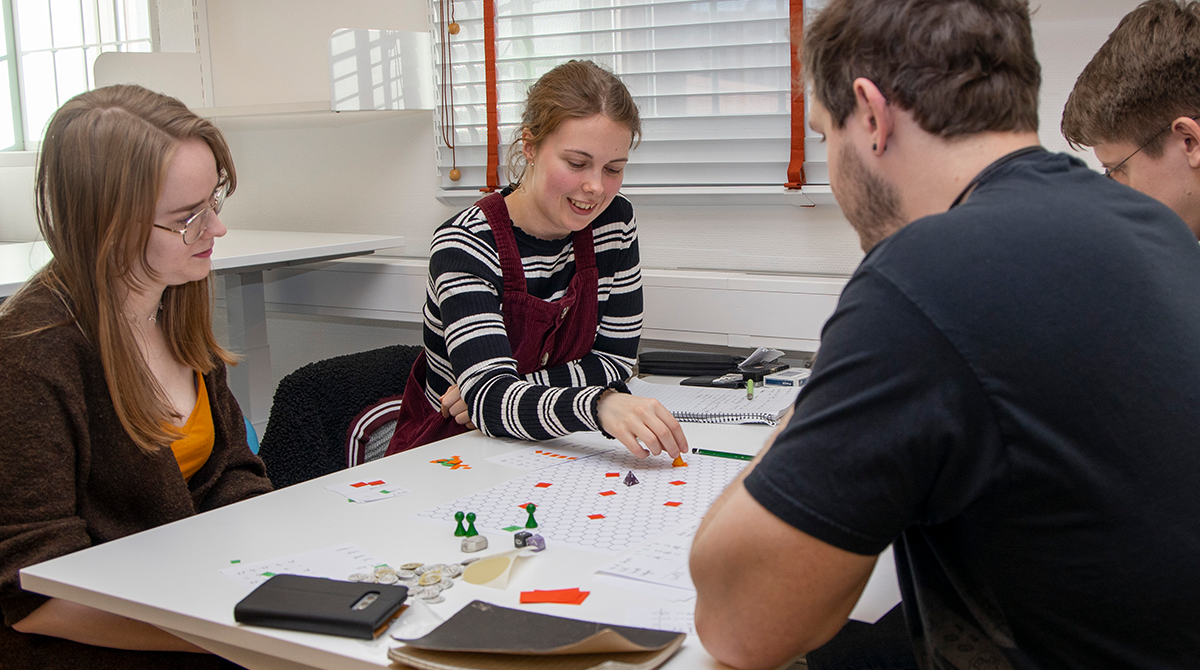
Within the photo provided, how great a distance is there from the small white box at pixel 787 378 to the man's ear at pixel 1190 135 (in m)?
0.79

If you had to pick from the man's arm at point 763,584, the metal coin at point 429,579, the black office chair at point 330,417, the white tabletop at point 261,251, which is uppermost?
the white tabletop at point 261,251

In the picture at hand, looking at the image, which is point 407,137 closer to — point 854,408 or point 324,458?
point 324,458

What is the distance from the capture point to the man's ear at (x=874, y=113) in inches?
31.4

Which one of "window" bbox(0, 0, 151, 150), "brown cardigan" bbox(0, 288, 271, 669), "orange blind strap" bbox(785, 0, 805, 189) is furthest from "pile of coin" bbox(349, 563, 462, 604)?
"window" bbox(0, 0, 151, 150)

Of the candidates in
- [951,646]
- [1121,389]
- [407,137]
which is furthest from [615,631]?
[407,137]

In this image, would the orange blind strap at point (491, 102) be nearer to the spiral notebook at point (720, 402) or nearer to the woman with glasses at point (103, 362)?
the spiral notebook at point (720, 402)

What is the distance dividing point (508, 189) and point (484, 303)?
362 mm

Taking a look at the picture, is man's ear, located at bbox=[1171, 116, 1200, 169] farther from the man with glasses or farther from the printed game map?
the printed game map

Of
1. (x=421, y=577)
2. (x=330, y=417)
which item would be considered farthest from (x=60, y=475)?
(x=330, y=417)

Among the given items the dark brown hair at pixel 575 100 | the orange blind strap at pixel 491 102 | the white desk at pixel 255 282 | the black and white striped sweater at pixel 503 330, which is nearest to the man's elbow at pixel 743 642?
the black and white striped sweater at pixel 503 330

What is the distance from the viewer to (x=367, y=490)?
4.19 feet

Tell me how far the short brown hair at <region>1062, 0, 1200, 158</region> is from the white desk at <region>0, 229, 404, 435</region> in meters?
1.87

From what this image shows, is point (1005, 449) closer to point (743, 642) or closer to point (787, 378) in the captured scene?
point (743, 642)

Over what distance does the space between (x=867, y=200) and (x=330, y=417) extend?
1342mm
